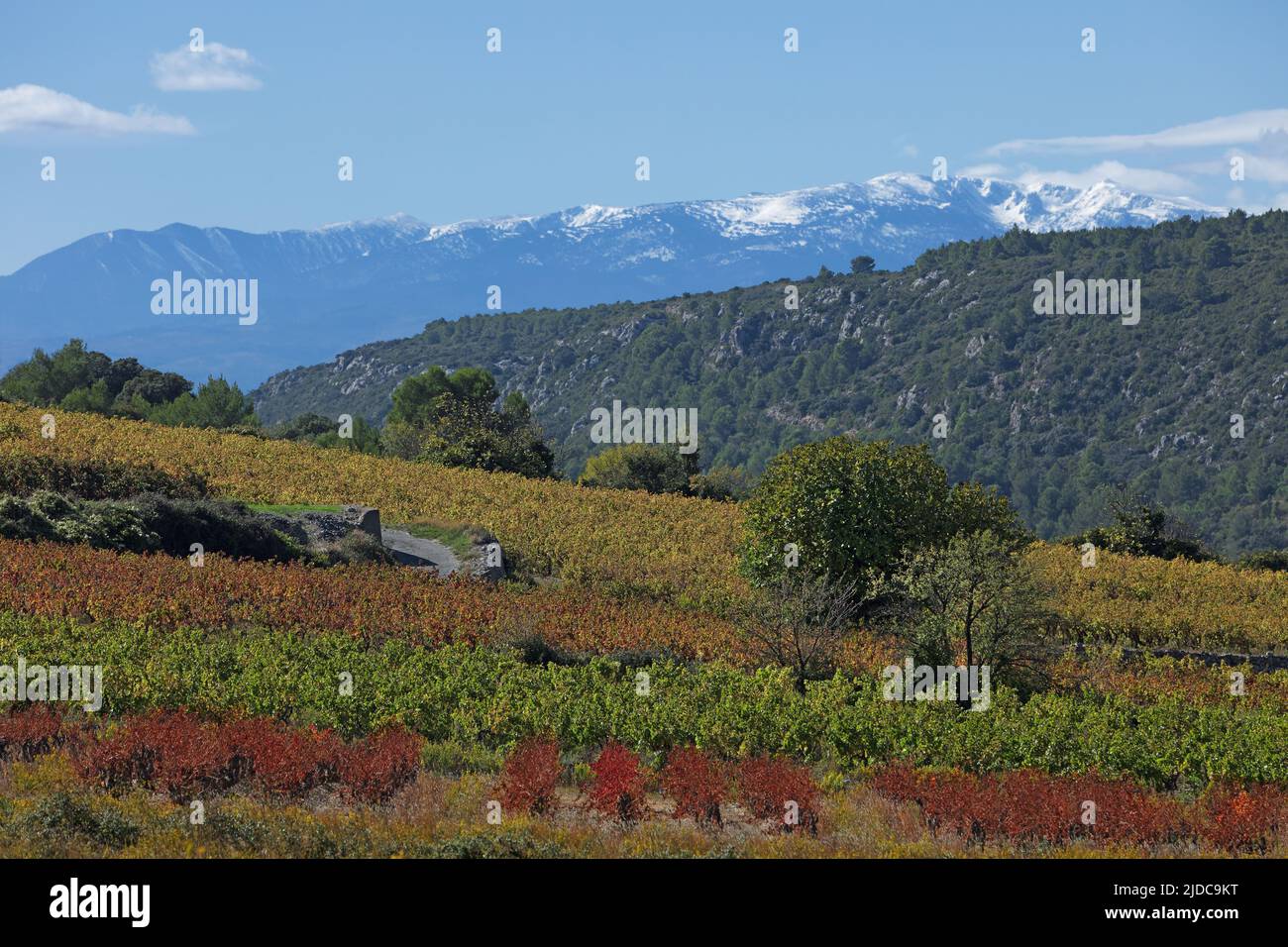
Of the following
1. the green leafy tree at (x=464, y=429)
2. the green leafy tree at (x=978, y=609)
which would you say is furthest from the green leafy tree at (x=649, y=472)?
the green leafy tree at (x=978, y=609)

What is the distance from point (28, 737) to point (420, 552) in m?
19.5

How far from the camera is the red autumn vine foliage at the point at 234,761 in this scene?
42.9 ft

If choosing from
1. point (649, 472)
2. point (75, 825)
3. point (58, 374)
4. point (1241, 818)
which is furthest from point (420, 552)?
point (58, 374)

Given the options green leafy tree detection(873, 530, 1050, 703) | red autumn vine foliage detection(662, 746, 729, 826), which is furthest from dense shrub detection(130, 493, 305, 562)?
red autumn vine foliage detection(662, 746, 729, 826)

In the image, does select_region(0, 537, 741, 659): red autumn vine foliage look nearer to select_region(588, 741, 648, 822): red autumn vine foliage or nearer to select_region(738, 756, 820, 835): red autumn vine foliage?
select_region(588, 741, 648, 822): red autumn vine foliage

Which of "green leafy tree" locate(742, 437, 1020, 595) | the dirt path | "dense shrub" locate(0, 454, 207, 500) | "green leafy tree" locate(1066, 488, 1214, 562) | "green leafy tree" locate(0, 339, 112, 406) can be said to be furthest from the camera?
"green leafy tree" locate(0, 339, 112, 406)

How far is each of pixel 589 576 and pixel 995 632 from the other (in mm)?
12923

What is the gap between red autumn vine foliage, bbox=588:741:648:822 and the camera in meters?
12.9

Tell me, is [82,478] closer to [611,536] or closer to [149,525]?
[149,525]

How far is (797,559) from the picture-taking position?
95.4ft

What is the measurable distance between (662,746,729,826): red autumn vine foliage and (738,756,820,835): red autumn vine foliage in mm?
291

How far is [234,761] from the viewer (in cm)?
1357
